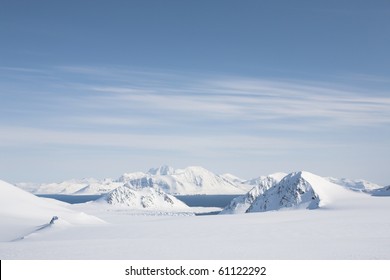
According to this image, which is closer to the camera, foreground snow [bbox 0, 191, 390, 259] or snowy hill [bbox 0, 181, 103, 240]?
foreground snow [bbox 0, 191, 390, 259]

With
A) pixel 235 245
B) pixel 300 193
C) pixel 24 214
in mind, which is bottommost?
pixel 24 214

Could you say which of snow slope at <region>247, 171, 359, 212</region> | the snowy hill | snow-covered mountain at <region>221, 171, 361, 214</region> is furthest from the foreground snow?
snow slope at <region>247, 171, 359, 212</region>

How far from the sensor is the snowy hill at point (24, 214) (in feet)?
194

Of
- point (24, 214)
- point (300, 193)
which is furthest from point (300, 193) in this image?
point (24, 214)

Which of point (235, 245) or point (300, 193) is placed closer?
point (235, 245)

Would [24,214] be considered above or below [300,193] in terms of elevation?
below

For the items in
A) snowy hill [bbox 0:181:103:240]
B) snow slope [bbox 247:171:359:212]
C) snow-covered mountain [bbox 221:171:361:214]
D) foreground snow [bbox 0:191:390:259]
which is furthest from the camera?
snow slope [bbox 247:171:359:212]

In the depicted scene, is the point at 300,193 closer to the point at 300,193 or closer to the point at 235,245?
the point at 300,193

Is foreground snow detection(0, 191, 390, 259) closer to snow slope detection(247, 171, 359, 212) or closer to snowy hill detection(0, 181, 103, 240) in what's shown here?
snowy hill detection(0, 181, 103, 240)

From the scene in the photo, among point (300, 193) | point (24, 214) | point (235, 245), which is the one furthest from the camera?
point (300, 193)

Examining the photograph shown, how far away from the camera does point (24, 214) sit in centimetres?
7419

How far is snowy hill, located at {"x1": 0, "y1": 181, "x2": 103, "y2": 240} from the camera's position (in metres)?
59.1
